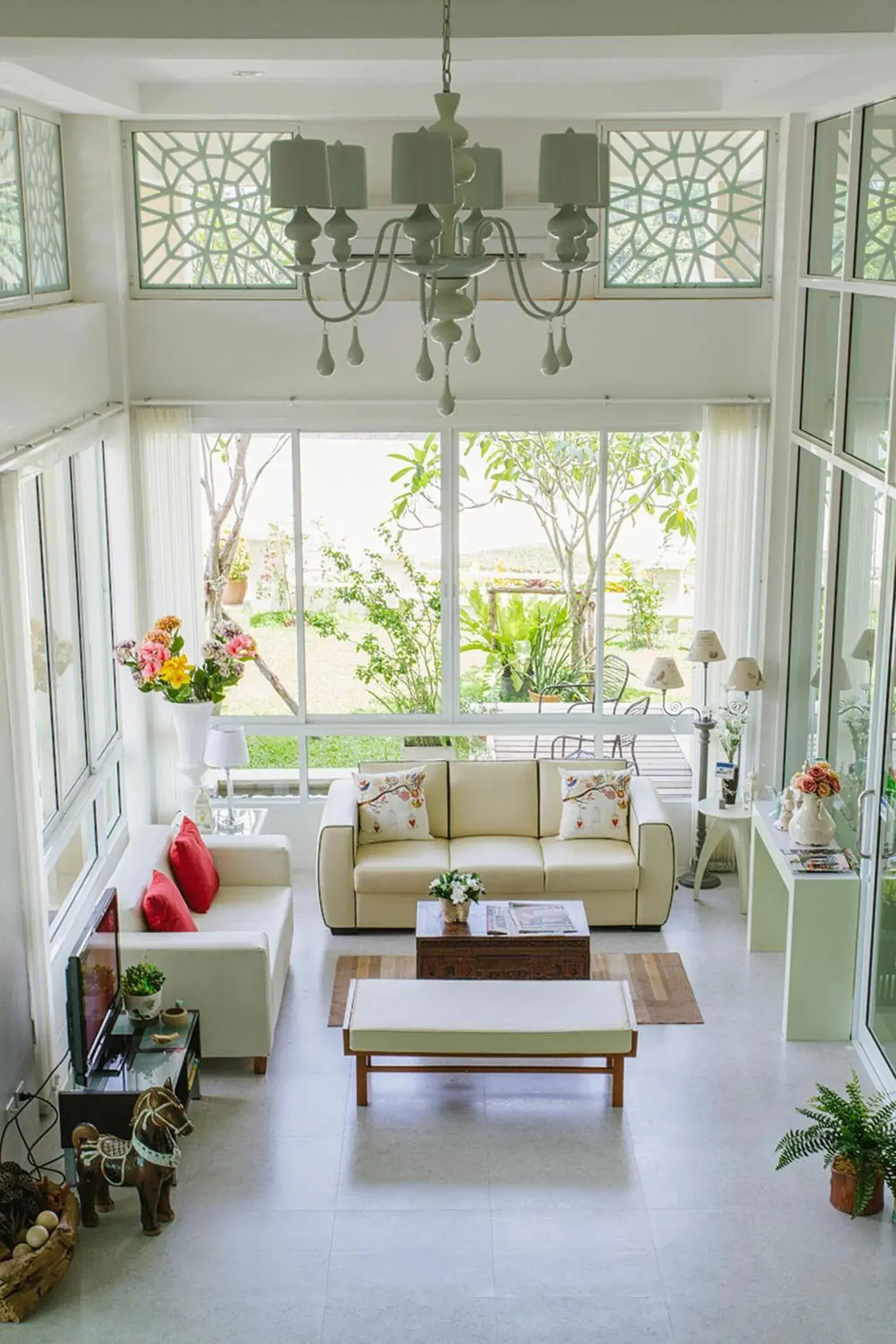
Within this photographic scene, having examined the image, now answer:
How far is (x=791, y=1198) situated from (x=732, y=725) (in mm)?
3338

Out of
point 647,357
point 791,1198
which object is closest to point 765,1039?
point 791,1198

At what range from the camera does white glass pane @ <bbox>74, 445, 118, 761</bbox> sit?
24.9 feet

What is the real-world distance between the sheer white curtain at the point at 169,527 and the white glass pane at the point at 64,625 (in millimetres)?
926

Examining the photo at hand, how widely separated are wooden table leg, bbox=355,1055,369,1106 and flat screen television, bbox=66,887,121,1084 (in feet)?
3.43

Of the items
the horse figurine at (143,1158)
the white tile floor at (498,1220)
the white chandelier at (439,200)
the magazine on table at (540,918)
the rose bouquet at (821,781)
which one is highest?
the white chandelier at (439,200)

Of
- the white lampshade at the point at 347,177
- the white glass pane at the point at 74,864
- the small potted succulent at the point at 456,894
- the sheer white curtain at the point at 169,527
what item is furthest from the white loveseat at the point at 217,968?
the white lampshade at the point at 347,177

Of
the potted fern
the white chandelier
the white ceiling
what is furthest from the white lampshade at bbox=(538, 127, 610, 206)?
the potted fern

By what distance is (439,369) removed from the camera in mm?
8070

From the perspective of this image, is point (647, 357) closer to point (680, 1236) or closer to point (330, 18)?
point (330, 18)

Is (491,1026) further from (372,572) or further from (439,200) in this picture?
(439,200)

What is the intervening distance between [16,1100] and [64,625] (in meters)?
2.47

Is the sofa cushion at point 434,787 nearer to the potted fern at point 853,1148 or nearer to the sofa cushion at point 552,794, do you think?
the sofa cushion at point 552,794

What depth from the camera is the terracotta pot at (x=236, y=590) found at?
8.59 meters

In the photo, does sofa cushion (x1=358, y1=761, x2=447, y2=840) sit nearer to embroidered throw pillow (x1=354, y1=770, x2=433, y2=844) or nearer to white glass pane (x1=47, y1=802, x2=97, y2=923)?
embroidered throw pillow (x1=354, y1=770, x2=433, y2=844)
